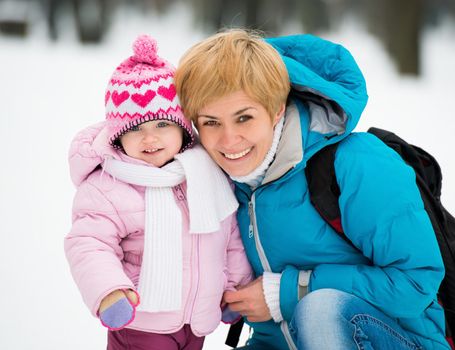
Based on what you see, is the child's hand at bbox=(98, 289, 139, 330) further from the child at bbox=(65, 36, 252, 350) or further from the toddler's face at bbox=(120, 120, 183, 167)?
the toddler's face at bbox=(120, 120, 183, 167)

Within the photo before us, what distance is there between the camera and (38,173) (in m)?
4.17

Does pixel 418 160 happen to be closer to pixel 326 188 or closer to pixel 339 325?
pixel 326 188

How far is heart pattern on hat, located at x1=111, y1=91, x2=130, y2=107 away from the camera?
5.30 feet

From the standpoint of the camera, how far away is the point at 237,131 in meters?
1.64

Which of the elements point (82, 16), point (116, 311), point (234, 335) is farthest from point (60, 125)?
point (82, 16)

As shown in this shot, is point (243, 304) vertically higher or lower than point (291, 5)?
lower

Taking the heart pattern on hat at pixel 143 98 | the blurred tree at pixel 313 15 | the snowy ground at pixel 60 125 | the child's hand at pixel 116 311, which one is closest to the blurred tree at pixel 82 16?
the snowy ground at pixel 60 125

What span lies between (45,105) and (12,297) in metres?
3.40

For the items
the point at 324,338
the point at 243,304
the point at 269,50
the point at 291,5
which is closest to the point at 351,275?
the point at 324,338

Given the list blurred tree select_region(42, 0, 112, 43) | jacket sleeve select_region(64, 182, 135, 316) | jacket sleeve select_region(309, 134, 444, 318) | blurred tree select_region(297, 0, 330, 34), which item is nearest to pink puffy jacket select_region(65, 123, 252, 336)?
jacket sleeve select_region(64, 182, 135, 316)

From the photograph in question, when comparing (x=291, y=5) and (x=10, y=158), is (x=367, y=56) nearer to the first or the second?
(x=291, y=5)

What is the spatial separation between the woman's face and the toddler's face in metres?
0.09

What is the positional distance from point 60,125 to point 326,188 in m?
4.00

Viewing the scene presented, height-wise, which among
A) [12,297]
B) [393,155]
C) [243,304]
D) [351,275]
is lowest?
[12,297]
